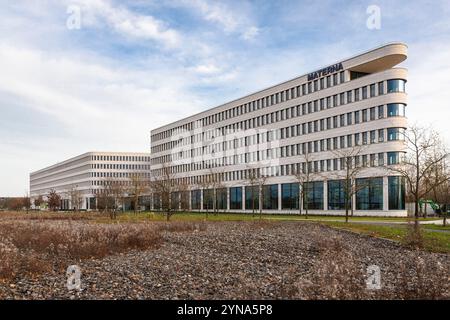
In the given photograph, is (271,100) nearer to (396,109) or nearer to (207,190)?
(207,190)

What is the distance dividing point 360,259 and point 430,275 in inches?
183

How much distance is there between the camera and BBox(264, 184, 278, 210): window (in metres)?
91.1

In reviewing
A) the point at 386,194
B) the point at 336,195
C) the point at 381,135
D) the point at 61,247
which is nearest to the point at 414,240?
the point at 61,247

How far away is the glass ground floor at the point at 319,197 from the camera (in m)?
67.2

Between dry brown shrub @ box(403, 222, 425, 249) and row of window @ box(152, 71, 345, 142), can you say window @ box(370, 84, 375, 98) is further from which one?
dry brown shrub @ box(403, 222, 425, 249)

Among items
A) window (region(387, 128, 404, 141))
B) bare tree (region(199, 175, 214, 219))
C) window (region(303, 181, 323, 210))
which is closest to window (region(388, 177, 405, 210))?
window (region(387, 128, 404, 141))

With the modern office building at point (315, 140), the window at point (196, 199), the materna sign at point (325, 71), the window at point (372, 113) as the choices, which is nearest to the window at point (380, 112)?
the modern office building at point (315, 140)

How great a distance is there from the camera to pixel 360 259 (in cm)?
1966

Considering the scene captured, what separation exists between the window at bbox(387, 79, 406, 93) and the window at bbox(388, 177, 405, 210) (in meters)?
12.9

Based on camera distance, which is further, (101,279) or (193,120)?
(193,120)

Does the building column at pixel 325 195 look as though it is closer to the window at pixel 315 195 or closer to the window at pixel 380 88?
the window at pixel 315 195

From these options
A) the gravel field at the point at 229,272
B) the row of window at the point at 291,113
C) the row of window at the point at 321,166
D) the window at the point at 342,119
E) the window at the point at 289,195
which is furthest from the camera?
the window at the point at 289,195
